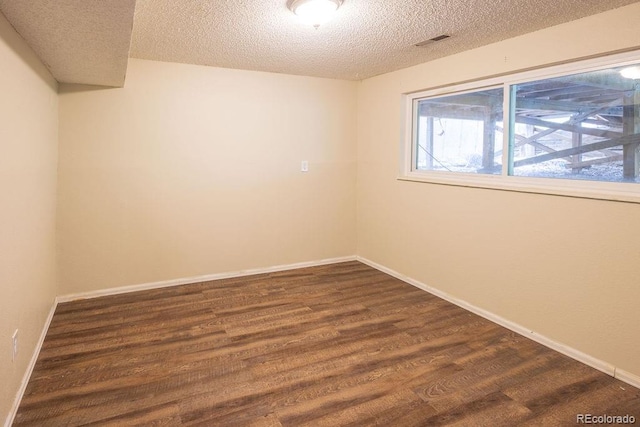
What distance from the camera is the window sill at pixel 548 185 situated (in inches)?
97.3

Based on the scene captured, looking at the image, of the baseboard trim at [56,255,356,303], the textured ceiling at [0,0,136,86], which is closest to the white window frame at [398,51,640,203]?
the baseboard trim at [56,255,356,303]

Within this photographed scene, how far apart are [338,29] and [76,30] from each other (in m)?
1.59

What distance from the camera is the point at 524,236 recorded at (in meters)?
3.00

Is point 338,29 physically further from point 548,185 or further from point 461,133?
point 548,185

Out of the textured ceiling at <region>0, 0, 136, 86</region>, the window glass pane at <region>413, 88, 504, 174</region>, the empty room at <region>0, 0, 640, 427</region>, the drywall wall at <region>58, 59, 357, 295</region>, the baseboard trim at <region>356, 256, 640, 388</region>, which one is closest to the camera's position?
the textured ceiling at <region>0, 0, 136, 86</region>

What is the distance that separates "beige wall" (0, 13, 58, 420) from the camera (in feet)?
6.37

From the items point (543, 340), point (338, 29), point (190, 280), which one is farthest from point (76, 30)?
point (543, 340)

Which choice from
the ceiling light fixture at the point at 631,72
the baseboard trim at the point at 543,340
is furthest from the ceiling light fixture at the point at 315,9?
the baseboard trim at the point at 543,340

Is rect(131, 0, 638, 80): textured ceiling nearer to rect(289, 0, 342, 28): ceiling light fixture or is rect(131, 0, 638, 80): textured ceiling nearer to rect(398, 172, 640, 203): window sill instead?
rect(289, 0, 342, 28): ceiling light fixture

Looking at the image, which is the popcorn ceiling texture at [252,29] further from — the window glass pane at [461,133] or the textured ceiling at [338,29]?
the window glass pane at [461,133]

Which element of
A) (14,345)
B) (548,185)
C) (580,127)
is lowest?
(14,345)

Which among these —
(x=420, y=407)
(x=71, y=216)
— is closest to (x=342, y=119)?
(x=71, y=216)

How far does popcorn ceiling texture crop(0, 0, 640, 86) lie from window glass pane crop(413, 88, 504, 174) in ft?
1.52

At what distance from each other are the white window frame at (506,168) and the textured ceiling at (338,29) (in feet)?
0.99
